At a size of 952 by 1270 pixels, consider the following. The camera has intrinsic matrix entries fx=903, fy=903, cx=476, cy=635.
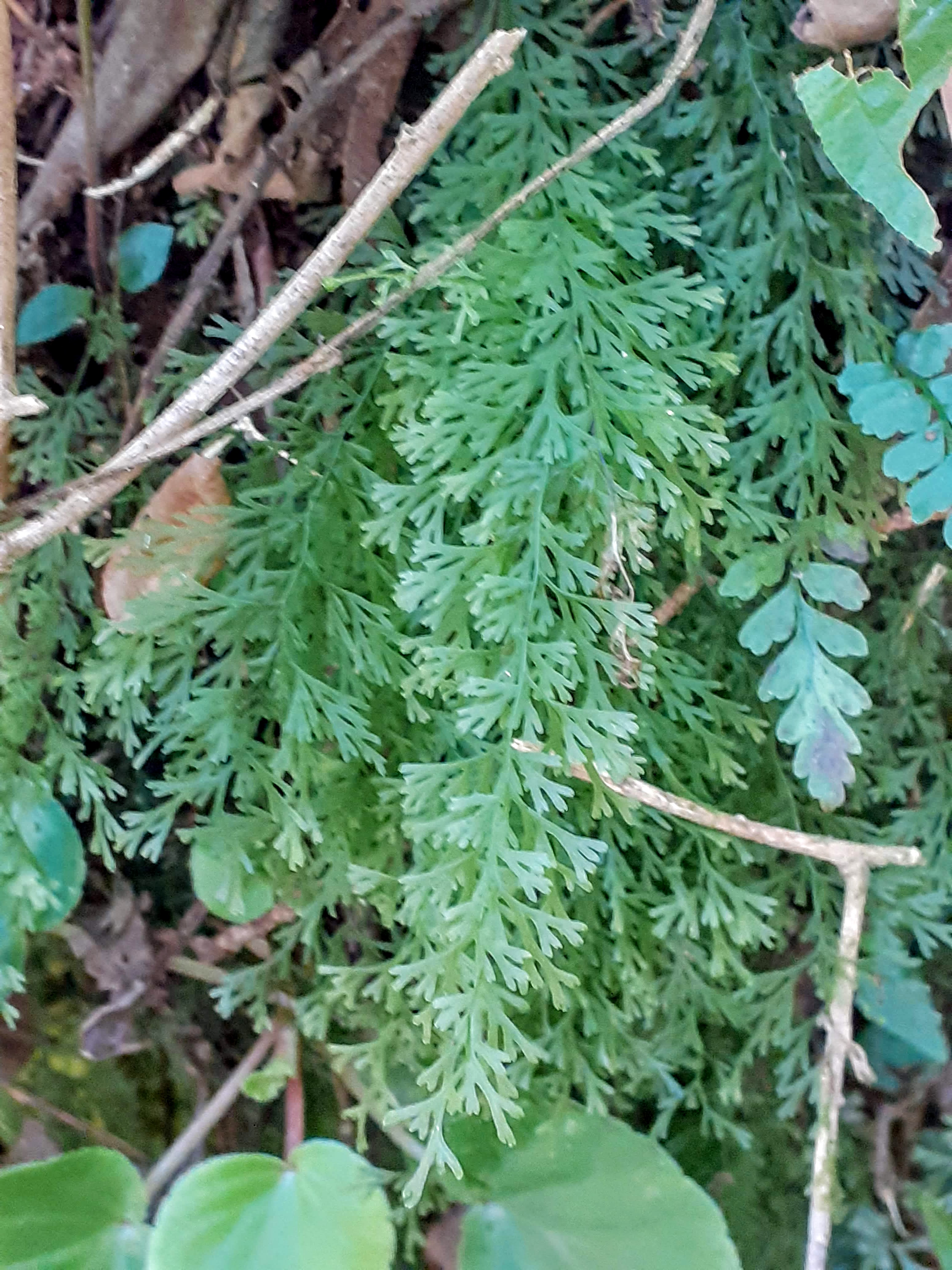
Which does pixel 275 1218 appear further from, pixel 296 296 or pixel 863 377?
pixel 863 377

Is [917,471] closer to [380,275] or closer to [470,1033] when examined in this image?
[380,275]

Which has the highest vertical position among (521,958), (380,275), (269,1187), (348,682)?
(380,275)

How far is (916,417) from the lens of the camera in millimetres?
762

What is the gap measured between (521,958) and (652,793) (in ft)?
0.62

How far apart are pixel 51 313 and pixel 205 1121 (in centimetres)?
89

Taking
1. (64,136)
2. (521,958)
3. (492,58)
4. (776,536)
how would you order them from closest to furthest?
1. (492,58)
2. (521,958)
3. (776,536)
4. (64,136)

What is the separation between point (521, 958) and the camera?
70 centimetres

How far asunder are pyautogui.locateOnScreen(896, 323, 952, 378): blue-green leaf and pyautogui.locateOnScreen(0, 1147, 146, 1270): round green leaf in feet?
3.44

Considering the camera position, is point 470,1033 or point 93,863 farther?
point 93,863

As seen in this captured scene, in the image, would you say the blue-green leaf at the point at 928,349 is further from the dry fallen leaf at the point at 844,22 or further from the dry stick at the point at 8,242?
the dry stick at the point at 8,242

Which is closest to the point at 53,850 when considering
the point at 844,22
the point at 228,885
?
the point at 228,885

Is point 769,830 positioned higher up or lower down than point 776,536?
lower down

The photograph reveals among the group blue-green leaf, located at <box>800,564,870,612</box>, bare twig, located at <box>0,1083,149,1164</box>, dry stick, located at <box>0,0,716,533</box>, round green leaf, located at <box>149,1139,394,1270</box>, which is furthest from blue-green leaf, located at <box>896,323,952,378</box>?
bare twig, located at <box>0,1083,149,1164</box>

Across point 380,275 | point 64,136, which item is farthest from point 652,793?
point 64,136
